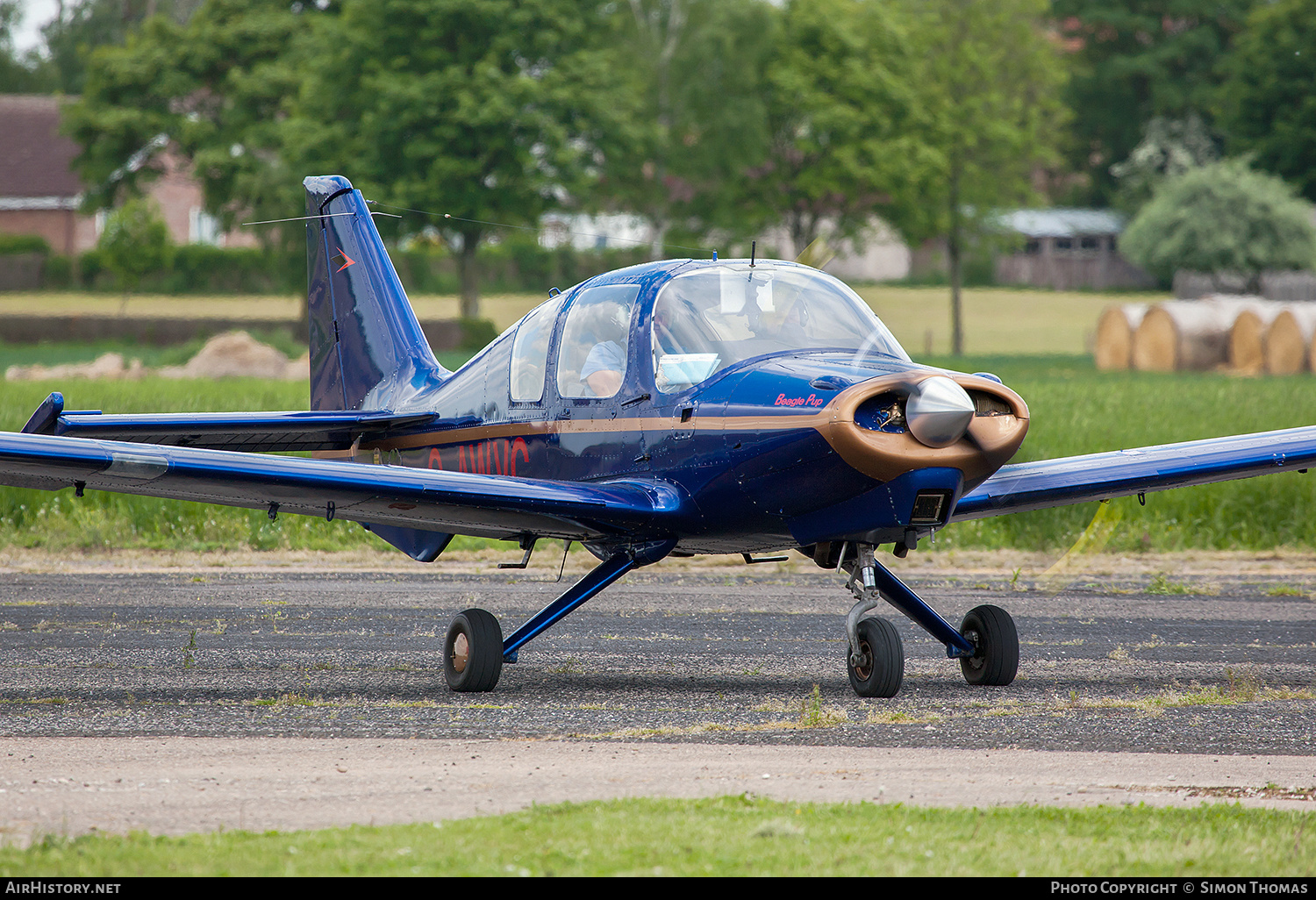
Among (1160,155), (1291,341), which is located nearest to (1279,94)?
(1160,155)

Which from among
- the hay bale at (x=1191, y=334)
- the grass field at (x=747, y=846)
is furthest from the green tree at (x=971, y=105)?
the grass field at (x=747, y=846)

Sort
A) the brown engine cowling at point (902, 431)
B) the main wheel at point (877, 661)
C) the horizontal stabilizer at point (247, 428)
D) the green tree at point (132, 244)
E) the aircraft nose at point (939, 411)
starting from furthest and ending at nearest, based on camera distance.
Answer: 1. the green tree at point (132, 244)
2. the horizontal stabilizer at point (247, 428)
3. the main wheel at point (877, 661)
4. the brown engine cowling at point (902, 431)
5. the aircraft nose at point (939, 411)

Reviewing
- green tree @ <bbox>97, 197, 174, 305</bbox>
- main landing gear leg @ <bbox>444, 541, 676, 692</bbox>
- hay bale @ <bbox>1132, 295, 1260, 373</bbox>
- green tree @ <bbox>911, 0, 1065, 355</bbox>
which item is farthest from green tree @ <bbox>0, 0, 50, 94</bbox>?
main landing gear leg @ <bbox>444, 541, 676, 692</bbox>

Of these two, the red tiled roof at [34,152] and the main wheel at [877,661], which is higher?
the red tiled roof at [34,152]

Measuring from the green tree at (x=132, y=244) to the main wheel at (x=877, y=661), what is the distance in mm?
54846

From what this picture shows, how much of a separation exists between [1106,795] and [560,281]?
56.5m

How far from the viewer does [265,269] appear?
204ft

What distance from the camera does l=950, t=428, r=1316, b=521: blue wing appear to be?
998 cm

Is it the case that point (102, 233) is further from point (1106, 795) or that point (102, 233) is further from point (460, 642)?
point (1106, 795)

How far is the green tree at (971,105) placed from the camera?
65.3 m

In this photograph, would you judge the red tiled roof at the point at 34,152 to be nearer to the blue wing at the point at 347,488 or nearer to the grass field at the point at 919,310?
the grass field at the point at 919,310

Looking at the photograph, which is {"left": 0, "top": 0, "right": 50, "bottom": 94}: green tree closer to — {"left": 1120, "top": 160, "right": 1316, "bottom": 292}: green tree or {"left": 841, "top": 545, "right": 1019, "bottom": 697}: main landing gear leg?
{"left": 1120, "top": 160, "right": 1316, "bottom": 292}: green tree

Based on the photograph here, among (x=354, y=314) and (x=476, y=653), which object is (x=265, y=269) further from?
(x=476, y=653)

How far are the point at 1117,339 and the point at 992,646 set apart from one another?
140ft
